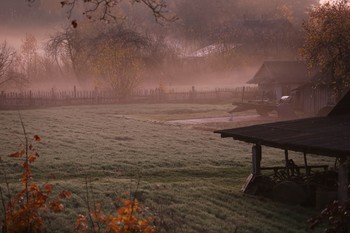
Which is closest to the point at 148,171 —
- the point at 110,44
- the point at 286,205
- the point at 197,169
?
the point at 197,169

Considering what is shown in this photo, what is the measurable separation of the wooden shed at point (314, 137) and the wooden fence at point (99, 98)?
41757 millimetres

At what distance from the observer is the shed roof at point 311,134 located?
13.2 m

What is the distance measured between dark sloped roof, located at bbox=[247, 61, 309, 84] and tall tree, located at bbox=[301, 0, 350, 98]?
17.4 metres

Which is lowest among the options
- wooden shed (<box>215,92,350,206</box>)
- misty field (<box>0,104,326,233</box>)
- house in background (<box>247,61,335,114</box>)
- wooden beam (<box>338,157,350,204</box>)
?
misty field (<box>0,104,326,233</box>)

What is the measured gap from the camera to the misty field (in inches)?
530

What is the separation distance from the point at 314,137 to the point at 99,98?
50.2 m

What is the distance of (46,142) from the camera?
88.8 ft

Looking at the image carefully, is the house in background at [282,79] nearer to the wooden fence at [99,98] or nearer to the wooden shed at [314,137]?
the wooden fence at [99,98]

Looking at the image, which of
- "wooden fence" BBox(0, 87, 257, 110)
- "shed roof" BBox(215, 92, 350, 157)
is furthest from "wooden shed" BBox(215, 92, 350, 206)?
"wooden fence" BBox(0, 87, 257, 110)

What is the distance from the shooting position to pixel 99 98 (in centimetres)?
6272

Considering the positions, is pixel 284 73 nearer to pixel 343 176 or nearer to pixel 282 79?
pixel 282 79

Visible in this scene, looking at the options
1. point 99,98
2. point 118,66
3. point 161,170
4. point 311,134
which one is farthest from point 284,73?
point 311,134

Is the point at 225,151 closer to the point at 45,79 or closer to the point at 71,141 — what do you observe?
the point at 71,141

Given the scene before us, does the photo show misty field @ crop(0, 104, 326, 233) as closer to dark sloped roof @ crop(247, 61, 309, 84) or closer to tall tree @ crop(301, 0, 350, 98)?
tall tree @ crop(301, 0, 350, 98)
